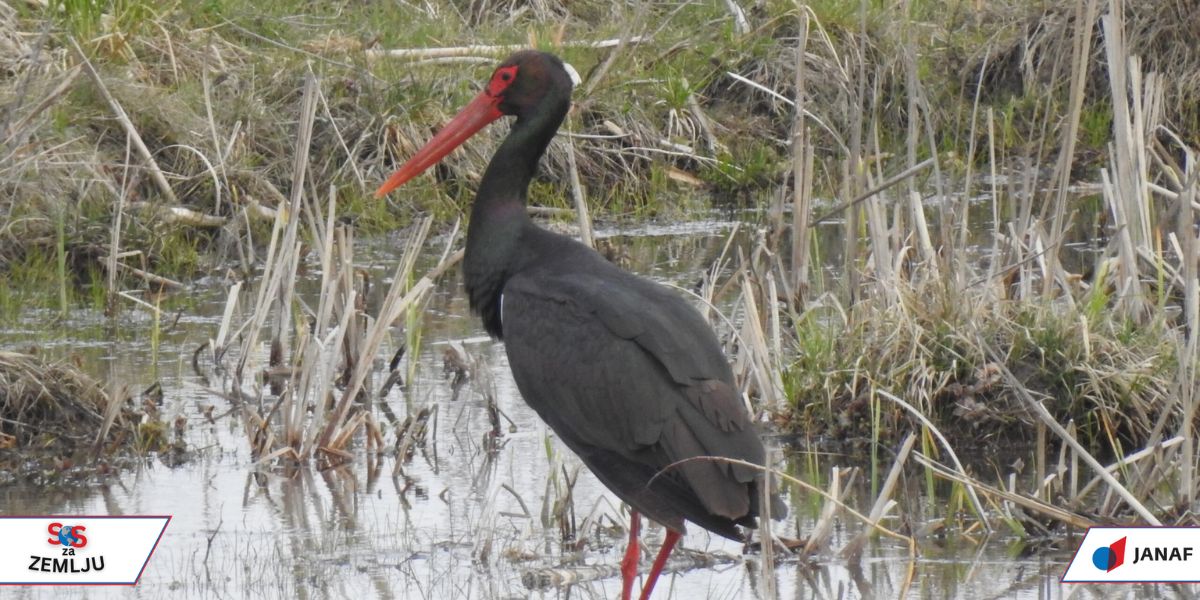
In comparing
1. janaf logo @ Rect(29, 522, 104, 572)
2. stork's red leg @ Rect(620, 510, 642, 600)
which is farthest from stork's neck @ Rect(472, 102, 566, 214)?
janaf logo @ Rect(29, 522, 104, 572)

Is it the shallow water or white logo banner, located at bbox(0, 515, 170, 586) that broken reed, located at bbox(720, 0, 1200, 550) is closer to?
the shallow water

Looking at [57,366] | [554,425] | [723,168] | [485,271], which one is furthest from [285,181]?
[554,425]

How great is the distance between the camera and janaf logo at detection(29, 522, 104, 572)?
4.61 m

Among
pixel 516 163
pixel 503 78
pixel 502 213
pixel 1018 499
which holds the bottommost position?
pixel 1018 499

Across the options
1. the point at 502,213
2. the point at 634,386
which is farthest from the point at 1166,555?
the point at 502,213

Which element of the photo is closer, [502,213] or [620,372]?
[620,372]

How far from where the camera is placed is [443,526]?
509 cm

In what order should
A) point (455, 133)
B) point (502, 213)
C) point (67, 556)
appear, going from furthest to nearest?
point (455, 133) < point (502, 213) < point (67, 556)

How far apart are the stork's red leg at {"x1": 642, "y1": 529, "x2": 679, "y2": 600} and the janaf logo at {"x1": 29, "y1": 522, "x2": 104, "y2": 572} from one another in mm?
1461

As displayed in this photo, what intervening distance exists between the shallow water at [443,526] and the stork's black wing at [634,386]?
328mm

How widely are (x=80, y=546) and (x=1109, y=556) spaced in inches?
108

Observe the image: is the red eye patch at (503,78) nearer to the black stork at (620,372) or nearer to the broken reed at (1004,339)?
the black stork at (620,372)

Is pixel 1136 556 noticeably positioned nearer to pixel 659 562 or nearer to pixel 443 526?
pixel 659 562

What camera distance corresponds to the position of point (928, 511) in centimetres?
511
